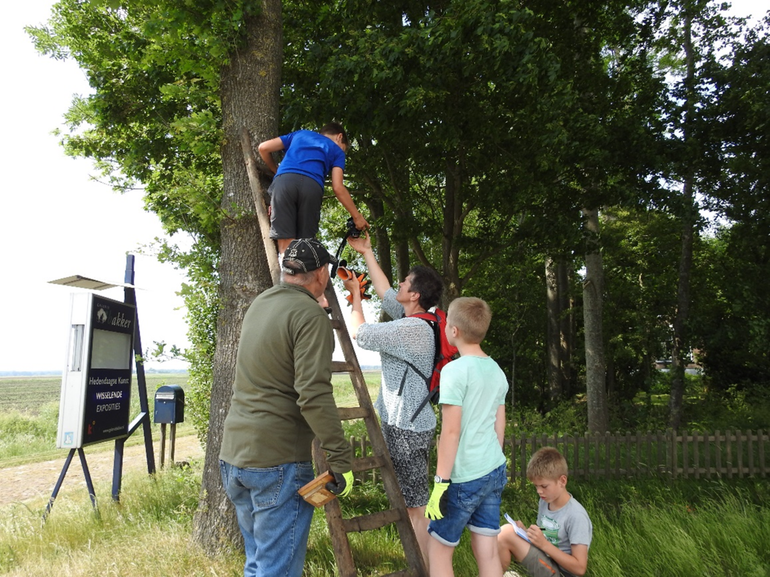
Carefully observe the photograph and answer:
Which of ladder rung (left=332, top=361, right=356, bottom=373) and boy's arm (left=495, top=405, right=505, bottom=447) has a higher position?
ladder rung (left=332, top=361, right=356, bottom=373)

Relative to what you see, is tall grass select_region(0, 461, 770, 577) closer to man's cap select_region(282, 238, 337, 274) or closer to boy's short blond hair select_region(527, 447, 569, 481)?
boy's short blond hair select_region(527, 447, 569, 481)

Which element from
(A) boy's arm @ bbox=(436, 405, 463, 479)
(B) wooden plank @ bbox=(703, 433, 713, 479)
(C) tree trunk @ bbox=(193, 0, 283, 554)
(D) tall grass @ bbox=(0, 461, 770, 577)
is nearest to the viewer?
(A) boy's arm @ bbox=(436, 405, 463, 479)

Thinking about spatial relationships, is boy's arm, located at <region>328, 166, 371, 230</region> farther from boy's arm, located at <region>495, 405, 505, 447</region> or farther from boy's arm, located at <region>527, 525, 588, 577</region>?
boy's arm, located at <region>527, 525, 588, 577</region>

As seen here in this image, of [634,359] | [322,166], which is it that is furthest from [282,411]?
[634,359]

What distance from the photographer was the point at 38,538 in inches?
220

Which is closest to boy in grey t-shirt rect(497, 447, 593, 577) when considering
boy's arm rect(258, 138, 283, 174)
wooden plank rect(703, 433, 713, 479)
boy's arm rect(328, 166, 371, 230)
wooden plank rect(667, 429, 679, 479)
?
boy's arm rect(328, 166, 371, 230)

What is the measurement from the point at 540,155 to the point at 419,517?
294 inches

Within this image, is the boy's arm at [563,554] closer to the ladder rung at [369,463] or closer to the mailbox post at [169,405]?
the ladder rung at [369,463]

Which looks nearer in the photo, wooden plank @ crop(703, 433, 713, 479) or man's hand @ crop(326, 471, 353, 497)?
man's hand @ crop(326, 471, 353, 497)

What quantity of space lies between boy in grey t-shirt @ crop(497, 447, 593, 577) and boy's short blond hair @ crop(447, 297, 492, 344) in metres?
1.05

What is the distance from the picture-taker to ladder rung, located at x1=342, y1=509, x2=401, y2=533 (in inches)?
132

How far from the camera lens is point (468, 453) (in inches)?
128

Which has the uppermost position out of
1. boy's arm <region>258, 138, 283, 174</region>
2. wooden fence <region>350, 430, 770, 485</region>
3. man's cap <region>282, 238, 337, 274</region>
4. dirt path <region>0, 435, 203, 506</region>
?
boy's arm <region>258, 138, 283, 174</region>

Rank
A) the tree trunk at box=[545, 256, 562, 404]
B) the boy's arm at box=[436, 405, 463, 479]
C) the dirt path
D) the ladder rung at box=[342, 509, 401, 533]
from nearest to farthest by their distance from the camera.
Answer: the boy's arm at box=[436, 405, 463, 479], the ladder rung at box=[342, 509, 401, 533], the dirt path, the tree trunk at box=[545, 256, 562, 404]
